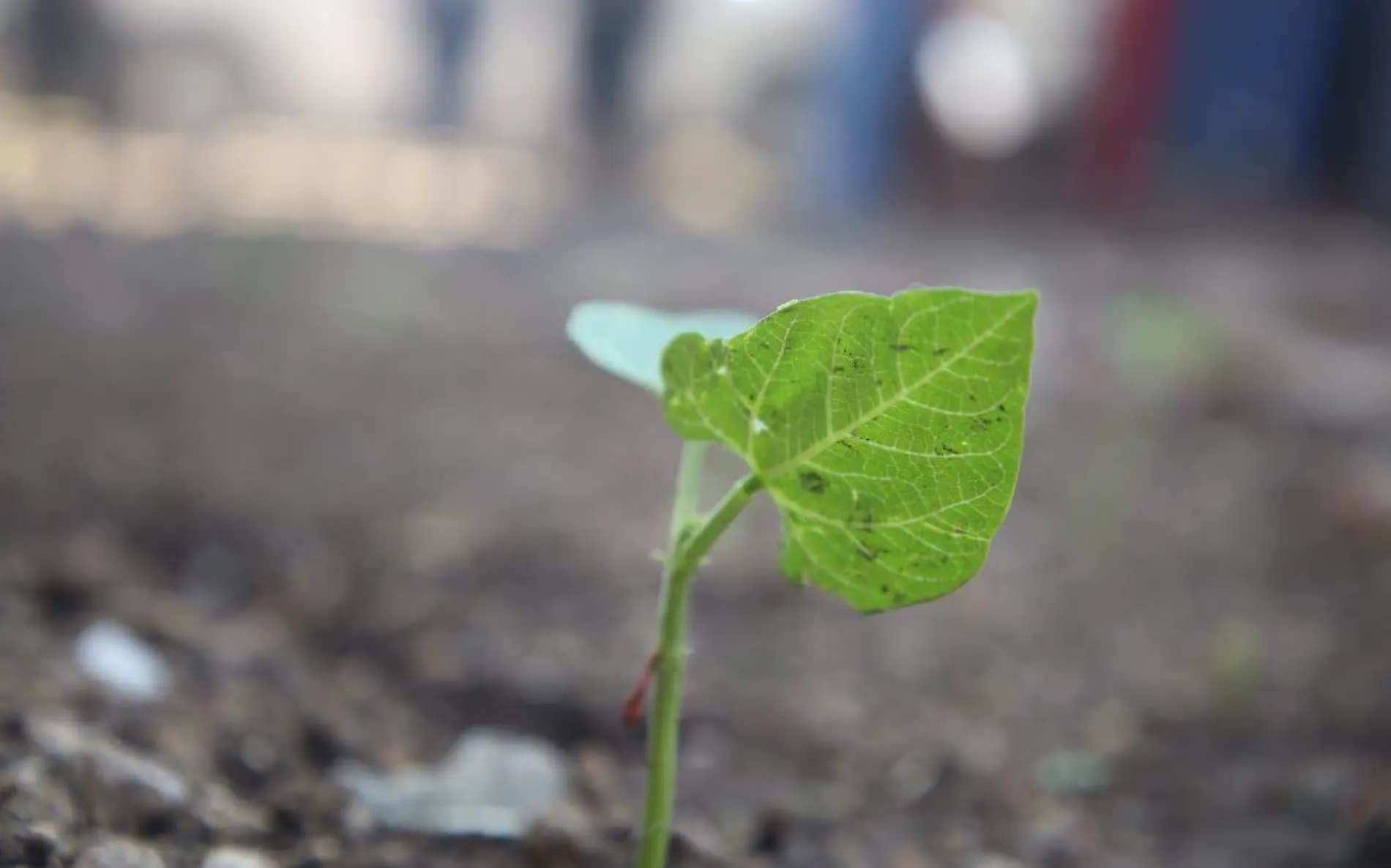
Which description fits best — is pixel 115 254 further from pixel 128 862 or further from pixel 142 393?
pixel 128 862

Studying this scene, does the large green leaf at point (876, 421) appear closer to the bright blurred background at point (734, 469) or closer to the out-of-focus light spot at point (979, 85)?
the bright blurred background at point (734, 469)

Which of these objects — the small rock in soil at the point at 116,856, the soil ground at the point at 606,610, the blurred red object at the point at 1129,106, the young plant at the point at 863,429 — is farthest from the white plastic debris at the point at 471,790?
the blurred red object at the point at 1129,106

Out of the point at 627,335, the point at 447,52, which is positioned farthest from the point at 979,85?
the point at 627,335

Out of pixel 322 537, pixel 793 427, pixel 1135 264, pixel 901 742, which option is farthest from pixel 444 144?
pixel 793 427

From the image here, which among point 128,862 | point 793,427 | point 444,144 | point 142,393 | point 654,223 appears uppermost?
point 444,144

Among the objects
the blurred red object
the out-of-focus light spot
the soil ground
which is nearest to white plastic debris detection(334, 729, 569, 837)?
the soil ground

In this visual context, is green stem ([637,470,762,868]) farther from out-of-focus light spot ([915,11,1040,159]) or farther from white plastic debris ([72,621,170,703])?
out-of-focus light spot ([915,11,1040,159])
